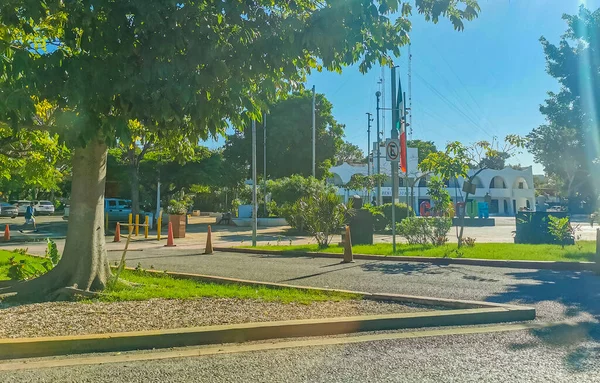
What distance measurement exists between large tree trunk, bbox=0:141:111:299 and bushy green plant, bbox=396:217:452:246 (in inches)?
419

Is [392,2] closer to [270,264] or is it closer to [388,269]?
[388,269]

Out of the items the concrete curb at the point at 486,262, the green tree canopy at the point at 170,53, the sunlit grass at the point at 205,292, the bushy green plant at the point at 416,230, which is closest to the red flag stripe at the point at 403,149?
the bushy green plant at the point at 416,230

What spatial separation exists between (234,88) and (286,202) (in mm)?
23535

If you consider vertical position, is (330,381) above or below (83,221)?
below

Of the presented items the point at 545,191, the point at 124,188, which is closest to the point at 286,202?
the point at 124,188

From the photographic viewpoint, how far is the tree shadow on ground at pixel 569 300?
16.4ft

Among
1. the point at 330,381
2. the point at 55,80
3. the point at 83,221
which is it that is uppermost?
the point at 55,80

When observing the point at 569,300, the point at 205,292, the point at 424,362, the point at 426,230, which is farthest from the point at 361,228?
the point at 424,362

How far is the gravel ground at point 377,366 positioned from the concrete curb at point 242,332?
492 millimetres

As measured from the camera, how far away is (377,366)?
4.54 m

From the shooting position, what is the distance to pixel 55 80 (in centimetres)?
536

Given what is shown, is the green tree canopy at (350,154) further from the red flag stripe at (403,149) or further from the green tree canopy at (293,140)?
the red flag stripe at (403,149)

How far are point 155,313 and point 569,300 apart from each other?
598 centimetres

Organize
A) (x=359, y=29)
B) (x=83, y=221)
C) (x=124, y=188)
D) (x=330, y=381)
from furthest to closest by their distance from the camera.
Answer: (x=124, y=188) → (x=83, y=221) → (x=359, y=29) → (x=330, y=381)
